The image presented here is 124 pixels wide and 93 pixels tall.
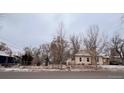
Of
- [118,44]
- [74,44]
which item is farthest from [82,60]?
[118,44]

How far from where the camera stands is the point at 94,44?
14.5 feet

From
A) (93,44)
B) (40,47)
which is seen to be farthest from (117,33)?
(40,47)

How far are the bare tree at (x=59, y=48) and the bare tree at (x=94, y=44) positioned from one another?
0.38 m

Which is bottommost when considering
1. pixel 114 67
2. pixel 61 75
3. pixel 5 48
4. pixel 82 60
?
pixel 61 75

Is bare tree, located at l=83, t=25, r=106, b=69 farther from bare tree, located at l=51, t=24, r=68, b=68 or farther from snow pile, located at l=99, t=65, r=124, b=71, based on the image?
bare tree, located at l=51, t=24, r=68, b=68

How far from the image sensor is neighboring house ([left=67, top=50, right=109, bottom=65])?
4.38m

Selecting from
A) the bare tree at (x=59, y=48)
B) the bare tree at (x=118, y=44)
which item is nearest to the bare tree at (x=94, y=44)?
the bare tree at (x=118, y=44)

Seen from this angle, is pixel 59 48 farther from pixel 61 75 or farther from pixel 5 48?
Result: pixel 5 48

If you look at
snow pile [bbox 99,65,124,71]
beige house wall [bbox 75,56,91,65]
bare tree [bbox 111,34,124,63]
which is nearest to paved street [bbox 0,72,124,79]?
snow pile [bbox 99,65,124,71]

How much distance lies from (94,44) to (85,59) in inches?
12.3

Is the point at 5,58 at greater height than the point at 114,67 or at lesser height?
greater

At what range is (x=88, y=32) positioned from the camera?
14.4 feet
